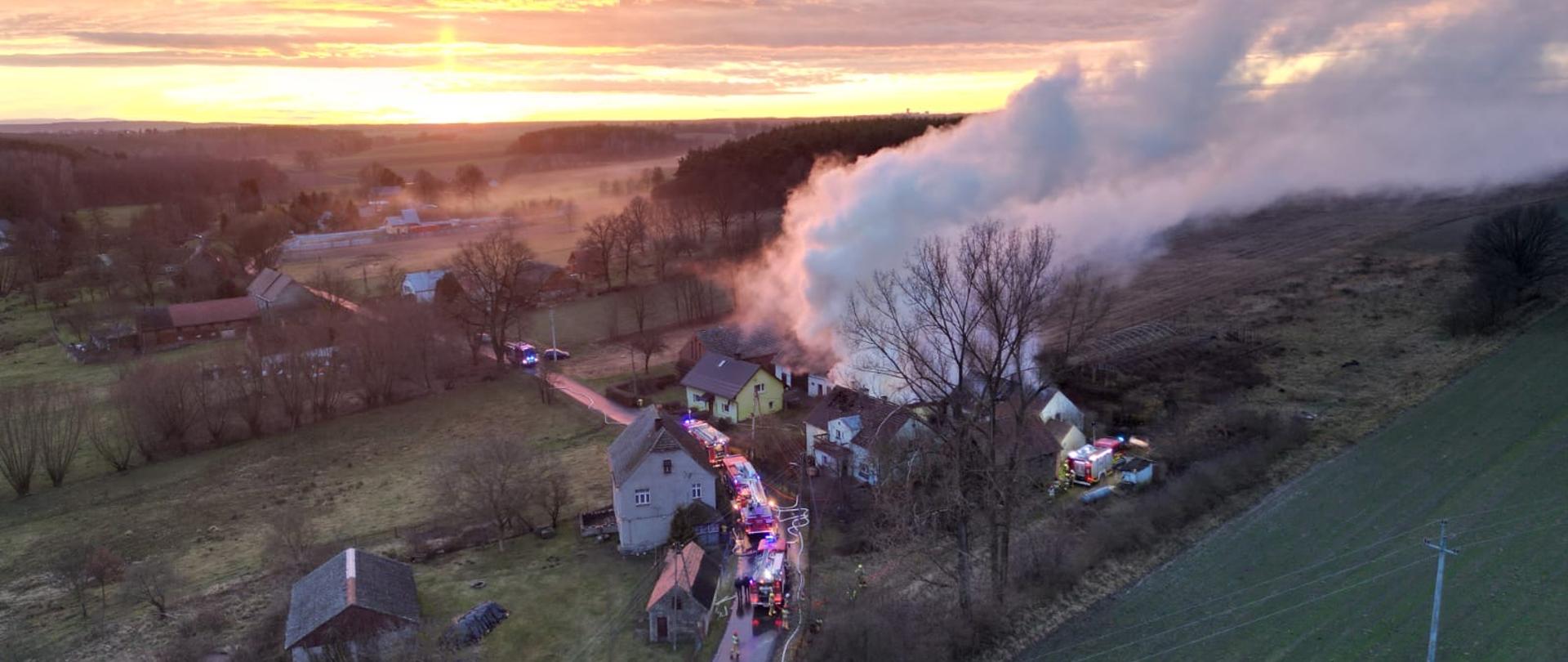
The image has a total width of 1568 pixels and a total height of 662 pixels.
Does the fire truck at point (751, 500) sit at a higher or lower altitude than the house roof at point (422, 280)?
lower

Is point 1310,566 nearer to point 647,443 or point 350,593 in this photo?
point 647,443

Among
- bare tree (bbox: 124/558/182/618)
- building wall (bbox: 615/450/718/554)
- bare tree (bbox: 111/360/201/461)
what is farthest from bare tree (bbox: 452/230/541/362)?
building wall (bbox: 615/450/718/554)

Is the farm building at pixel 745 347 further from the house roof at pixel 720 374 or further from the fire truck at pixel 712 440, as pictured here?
the fire truck at pixel 712 440

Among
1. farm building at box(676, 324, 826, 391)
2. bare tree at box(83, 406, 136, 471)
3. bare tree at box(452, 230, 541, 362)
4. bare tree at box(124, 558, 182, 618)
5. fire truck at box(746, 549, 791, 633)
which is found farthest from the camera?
bare tree at box(452, 230, 541, 362)

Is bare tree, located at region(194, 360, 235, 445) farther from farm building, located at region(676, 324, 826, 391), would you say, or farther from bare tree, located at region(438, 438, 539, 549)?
farm building, located at region(676, 324, 826, 391)

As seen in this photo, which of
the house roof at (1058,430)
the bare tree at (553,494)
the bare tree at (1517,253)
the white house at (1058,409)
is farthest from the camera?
the bare tree at (1517,253)

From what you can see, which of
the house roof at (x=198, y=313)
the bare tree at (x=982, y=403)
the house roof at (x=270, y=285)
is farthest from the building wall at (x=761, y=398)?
the house roof at (x=198, y=313)

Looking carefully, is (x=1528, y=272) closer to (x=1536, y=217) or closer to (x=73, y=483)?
(x=1536, y=217)
